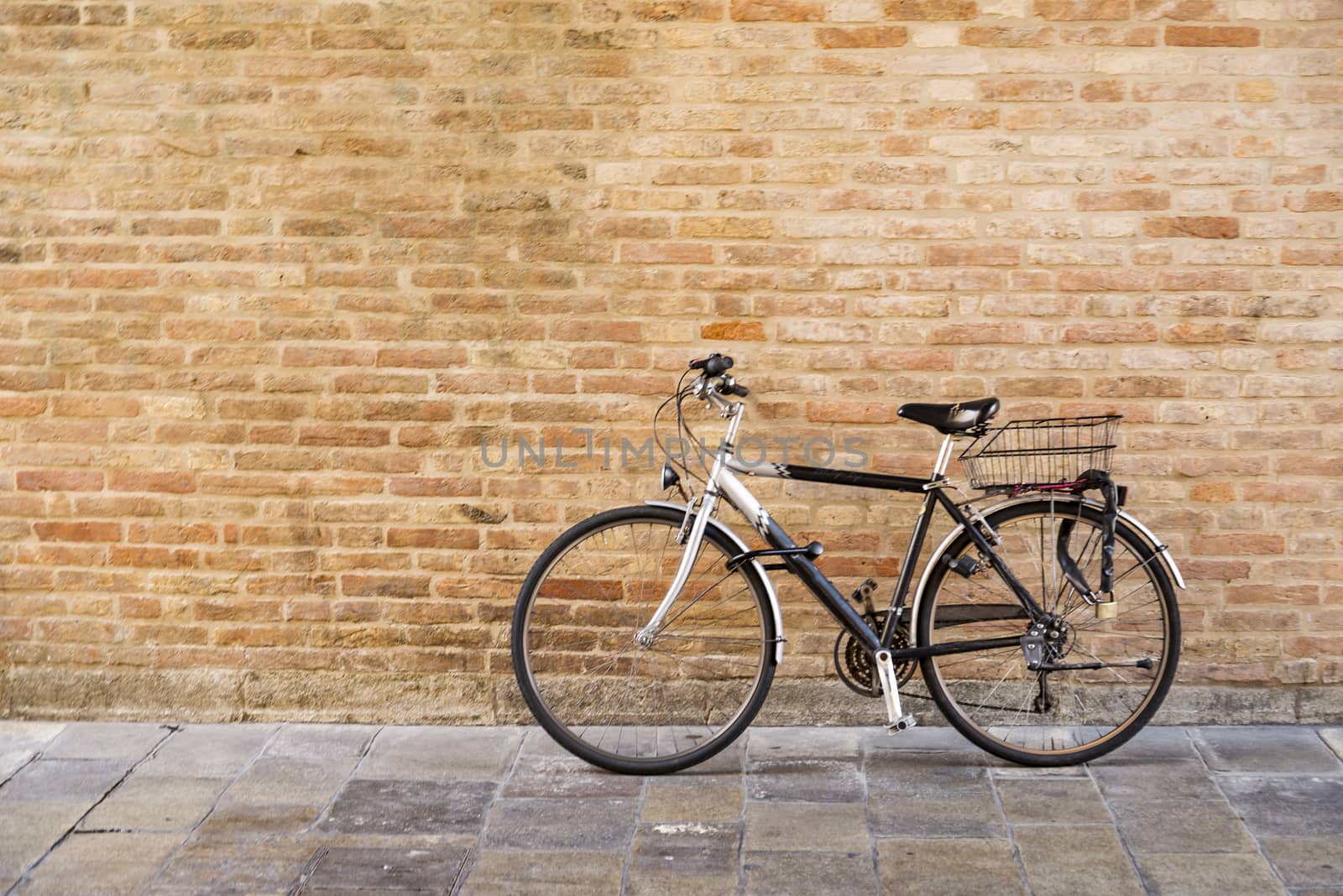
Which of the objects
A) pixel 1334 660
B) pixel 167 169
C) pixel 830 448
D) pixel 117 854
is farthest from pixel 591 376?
pixel 1334 660

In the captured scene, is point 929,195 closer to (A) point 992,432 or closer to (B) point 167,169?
(A) point 992,432

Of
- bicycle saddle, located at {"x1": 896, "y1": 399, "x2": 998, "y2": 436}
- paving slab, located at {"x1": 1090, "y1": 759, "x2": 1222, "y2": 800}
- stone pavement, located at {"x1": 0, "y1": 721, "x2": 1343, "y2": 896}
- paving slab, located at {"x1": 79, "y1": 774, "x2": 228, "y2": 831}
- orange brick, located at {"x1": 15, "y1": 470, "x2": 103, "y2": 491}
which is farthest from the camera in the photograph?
orange brick, located at {"x1": 15, "y1": 470, "x2": 103, "y2": 491}

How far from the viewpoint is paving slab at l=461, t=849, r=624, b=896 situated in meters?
3.27

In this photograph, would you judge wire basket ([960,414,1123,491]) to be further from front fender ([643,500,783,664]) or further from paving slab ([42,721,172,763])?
paving slab ([42,721,172,763])

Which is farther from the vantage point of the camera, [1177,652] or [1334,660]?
[1334,660]

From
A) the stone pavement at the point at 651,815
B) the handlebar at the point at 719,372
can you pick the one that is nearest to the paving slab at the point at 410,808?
the stone pavement at the point at 651,815

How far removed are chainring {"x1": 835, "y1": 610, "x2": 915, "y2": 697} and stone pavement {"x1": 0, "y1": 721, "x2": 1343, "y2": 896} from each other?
9.3 inches

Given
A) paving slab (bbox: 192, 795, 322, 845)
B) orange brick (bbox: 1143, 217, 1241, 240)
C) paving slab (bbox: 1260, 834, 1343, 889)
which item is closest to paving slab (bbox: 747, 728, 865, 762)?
paving slab (bbox: 1260, 834, 1343, 889)

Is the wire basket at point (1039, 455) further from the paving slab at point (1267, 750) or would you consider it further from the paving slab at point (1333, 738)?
the paving slab at point (1333, 738)

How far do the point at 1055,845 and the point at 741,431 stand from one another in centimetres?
162

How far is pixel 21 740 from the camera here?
4.30 meters

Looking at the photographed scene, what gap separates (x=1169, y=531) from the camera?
4.27 meters

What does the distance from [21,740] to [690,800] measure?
2313mm

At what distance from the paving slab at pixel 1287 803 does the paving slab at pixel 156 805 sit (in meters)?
3.03
